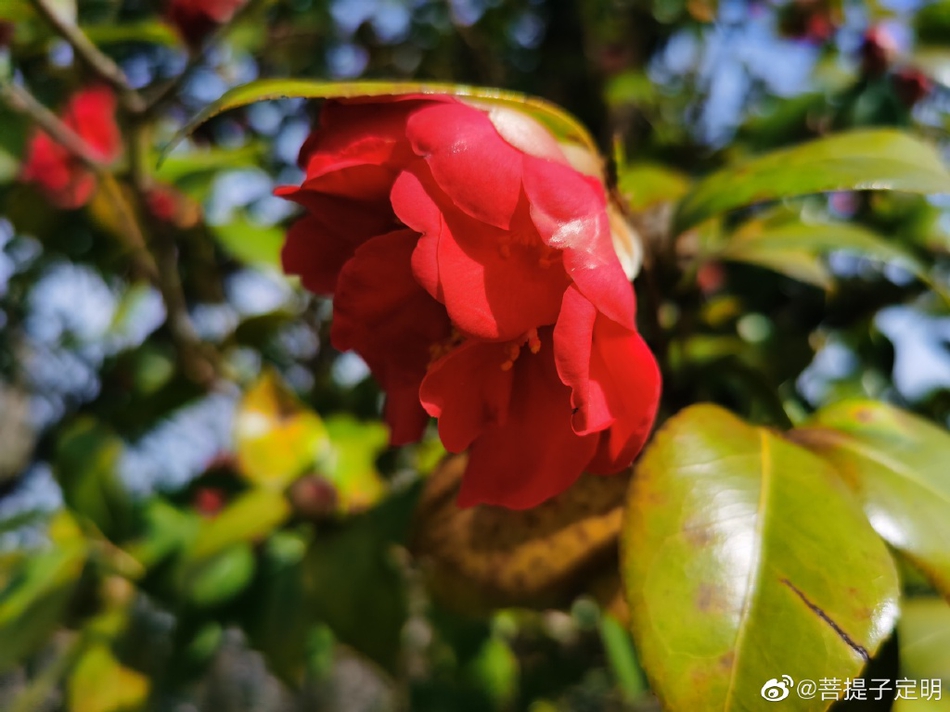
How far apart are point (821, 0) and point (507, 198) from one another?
3.83ft

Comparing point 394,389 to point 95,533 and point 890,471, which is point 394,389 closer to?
point 890,471

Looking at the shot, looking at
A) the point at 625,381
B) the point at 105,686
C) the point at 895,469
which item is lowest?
the point at 105,686

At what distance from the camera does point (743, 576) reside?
36cm

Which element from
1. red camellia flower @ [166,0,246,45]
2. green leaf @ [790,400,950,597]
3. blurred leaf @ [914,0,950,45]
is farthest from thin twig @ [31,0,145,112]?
blurred leaf @ [914,0,950,45]

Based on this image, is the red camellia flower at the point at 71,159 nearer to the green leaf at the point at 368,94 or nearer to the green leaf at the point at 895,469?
the green leaf at the point at 368,94

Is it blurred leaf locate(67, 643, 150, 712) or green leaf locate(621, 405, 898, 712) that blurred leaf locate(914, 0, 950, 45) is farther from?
blurred leaf locate(67, 643, 150, 712)

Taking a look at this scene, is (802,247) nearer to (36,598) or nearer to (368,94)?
(368,94)

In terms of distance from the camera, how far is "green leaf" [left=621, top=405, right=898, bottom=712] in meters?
0.34

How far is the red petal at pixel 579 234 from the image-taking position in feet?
1.11

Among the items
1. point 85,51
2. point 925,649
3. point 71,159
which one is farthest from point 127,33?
point 925,649

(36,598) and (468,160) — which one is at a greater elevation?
(468,160)

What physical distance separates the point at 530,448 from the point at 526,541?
14 centimetres

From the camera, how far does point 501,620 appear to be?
1246mm

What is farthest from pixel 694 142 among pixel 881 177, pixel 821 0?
pixel 881 177
